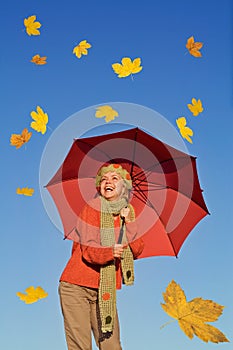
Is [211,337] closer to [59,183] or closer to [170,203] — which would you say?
[170,203]

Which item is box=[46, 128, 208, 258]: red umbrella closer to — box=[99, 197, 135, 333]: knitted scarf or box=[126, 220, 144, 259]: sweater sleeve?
box=[126, 220, 144, 259]: sweater sleeve

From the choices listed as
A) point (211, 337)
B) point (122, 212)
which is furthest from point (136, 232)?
point (211, 337)

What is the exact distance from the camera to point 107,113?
378cm

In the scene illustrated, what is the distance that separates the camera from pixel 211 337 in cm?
372

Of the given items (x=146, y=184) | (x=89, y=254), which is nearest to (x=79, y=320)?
(x=89, y=254)

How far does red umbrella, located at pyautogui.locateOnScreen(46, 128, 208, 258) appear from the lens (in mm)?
3922

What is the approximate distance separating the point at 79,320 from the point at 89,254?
393mm

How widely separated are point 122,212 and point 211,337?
0.98m

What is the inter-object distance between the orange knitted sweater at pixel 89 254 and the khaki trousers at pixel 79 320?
0.19ft

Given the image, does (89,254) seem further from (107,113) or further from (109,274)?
(107,113)

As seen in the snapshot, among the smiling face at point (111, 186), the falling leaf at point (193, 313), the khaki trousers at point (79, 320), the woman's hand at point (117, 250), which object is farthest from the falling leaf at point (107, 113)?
the falling leaf at point (193, 313)

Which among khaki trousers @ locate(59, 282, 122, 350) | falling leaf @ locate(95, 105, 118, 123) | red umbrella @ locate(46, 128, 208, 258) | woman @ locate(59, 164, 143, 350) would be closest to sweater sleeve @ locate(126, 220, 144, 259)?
woman @ locate(59, 164, 143, 350)

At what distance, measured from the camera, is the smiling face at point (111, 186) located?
3.71m

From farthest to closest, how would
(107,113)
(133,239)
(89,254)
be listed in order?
(107,113) < (133,239) < (89,254)
